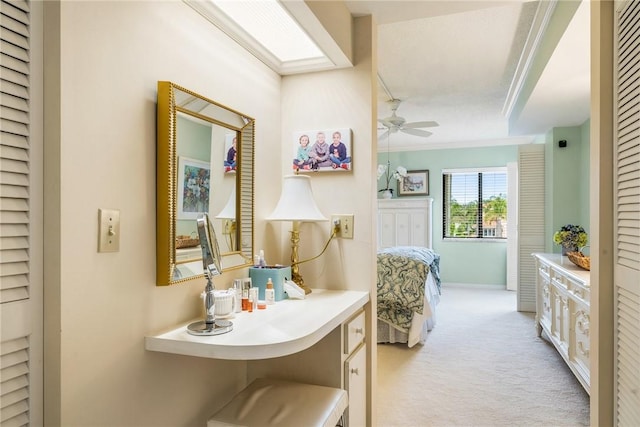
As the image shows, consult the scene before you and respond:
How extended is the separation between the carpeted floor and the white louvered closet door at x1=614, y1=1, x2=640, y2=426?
113 cm

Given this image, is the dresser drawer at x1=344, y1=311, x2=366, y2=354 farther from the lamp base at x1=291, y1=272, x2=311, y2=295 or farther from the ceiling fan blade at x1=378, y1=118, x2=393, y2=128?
the ceiling fan blade at x1=378, y1=118, x2=393, y2=128

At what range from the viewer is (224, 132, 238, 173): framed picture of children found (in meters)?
1.64

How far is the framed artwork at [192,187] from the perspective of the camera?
1.35 m

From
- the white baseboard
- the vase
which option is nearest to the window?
the white baseboard

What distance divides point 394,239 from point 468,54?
12.4 feet

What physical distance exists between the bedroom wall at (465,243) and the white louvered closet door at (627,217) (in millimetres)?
5409

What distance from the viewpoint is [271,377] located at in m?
1.79

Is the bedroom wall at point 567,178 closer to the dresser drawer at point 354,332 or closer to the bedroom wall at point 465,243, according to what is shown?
the bedroom wall at point 465,243

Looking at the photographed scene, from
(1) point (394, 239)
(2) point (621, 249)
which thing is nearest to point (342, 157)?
(2) point (621, 249)

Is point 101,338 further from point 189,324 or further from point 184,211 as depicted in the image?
point 184,211

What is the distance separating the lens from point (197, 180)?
1.44 metres

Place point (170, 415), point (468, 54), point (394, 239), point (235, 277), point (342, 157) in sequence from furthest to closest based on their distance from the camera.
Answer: point (394, 239) → point (468, 54) → point (342, 157) → point (235, 277) → point (170, 415)

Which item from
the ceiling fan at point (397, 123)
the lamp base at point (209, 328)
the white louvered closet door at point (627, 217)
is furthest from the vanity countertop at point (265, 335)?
the ceiling fan at point (397, 123)

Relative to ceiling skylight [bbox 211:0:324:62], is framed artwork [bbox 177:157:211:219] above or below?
below
